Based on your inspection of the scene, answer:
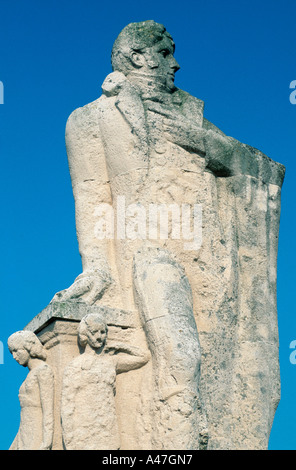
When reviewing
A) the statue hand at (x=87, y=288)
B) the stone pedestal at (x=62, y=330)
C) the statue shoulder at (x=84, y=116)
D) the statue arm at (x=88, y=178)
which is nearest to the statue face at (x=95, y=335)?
the stone pedestal at (x=62, y=330)

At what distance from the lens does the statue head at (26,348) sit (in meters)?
9.76

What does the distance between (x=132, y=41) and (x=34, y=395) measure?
3898 millimetres

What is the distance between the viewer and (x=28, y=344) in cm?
976

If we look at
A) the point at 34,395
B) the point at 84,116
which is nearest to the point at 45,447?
the point at 34,395

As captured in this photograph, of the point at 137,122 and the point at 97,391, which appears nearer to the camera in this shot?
the point at 97,391

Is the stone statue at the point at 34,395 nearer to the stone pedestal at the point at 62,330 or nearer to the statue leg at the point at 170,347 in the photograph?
the stone pedestal at the point at 62,330

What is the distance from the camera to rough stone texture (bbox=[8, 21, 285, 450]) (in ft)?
31.5

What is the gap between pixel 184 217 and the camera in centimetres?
1041

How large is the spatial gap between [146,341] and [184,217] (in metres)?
1.38

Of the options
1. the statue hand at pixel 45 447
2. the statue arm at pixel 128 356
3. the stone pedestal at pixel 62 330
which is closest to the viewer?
the statue hand at pixel 45 447

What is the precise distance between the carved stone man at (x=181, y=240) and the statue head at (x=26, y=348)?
526mm

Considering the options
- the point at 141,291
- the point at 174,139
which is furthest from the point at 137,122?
the point at 141,291
